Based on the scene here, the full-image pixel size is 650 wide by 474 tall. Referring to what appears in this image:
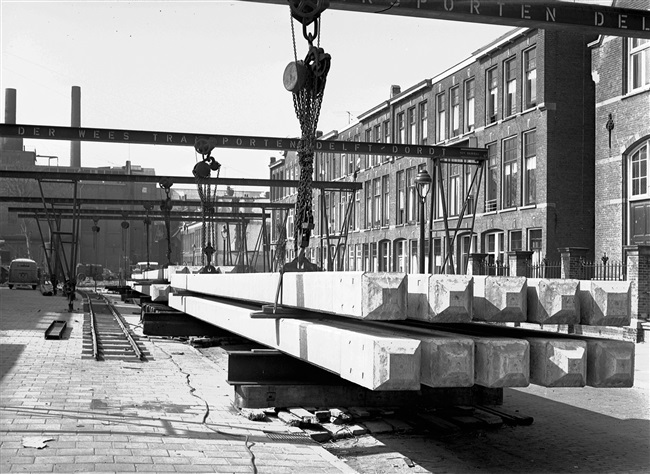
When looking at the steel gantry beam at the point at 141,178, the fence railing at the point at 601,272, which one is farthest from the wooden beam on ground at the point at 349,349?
the steel gantry beam at the point at 141,178

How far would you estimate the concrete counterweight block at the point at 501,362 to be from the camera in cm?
499

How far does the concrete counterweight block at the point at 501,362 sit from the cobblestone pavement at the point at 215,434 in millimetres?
1560

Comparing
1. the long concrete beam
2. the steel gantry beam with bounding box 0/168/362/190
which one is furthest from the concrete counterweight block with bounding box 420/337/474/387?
the steel gantry beam with bounding box 0/168/362/190

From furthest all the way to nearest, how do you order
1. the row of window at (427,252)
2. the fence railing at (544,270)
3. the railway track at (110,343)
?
the row of window at (427,252) → the fence railing at (544,270) → the railway track at (110,343)

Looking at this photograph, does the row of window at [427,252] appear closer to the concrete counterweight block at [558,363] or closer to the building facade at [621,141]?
the building facade at [621,141]

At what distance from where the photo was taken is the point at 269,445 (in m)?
6.66

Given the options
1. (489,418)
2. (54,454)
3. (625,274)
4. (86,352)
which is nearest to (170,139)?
(86,352)

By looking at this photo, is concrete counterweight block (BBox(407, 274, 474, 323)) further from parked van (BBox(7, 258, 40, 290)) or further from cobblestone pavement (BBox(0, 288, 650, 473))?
parked van (BBox(7, 258, 40, 290))

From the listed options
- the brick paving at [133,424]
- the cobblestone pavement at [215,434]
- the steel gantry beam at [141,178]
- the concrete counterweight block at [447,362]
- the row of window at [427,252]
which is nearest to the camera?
the concrete counterweight block at [447,362]

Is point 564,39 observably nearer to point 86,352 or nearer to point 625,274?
point 625,274

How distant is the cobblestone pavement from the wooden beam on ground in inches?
34.9

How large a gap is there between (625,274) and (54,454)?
705 inches

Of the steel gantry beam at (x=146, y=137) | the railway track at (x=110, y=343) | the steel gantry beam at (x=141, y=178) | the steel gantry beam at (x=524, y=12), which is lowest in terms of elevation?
the railway track at (x=110, y=343)

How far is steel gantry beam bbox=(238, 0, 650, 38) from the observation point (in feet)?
34.8
